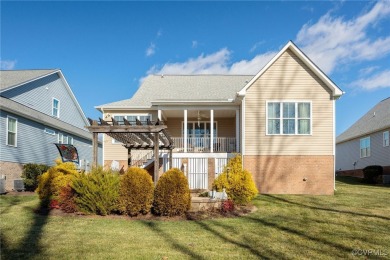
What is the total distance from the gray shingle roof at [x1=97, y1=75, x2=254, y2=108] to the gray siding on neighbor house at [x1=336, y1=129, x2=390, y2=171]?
10.1 metres

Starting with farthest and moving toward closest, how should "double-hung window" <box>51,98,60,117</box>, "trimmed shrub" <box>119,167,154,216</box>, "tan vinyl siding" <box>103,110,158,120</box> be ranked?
1. "double-hung window" <box>51,98,60,117</box>
2. "tan vinyl siding" <box>103,110,158,120</box>
3. "trimmed shrub" <box>119,167,154,216</box>

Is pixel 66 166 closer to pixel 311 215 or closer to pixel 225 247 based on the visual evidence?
pixel 225 247

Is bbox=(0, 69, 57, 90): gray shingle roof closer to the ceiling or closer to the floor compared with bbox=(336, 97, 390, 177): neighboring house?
closer to the ceiling

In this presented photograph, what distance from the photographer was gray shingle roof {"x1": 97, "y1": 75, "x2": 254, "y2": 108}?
20.8 meters

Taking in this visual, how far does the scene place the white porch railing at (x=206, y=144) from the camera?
64.0 ft

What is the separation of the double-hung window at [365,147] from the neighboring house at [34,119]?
20015 mm

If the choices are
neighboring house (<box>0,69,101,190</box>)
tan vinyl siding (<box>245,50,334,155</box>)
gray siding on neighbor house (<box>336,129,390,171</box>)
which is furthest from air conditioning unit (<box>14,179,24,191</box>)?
gray siding on neighbor house (<box>336,129,390,171</box>)

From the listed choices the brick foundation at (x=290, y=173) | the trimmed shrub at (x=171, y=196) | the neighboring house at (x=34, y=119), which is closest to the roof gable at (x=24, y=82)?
the neighboring house at (x=34, y=119)

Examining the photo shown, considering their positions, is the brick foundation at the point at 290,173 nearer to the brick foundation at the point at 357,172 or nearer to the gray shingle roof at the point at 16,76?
the brick foundation at the point at 357,172

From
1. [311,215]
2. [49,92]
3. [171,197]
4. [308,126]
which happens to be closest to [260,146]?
[308,126]

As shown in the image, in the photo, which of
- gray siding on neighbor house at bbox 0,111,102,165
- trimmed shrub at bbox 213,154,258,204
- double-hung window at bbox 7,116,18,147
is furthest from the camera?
double-hung window at bbox 7,116,18,147

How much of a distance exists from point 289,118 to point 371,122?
14699mm

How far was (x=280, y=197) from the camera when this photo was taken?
1479 centimetres

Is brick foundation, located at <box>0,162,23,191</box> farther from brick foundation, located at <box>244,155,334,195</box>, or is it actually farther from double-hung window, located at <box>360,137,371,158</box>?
double-hung window, located at <box>360,137,371,158</box>
